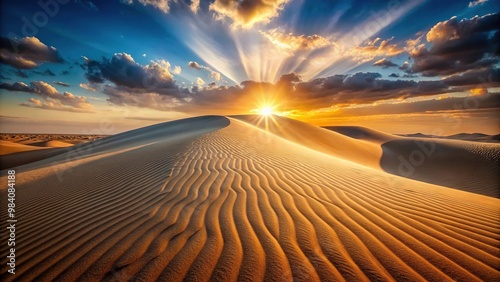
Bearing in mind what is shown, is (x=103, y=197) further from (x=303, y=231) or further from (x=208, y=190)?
(x=303, y=231)

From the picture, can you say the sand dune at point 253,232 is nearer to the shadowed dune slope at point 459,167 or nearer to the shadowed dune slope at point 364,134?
the shadowed dune slope at point 459,167

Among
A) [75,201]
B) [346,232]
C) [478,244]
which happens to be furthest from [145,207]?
[478,244]

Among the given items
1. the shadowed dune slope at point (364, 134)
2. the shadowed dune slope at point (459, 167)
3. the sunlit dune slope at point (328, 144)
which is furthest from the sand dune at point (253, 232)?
the shadowed dune slope at point (364, 134)

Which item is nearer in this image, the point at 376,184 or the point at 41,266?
the point at 41,266

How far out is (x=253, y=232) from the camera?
2.59 metres

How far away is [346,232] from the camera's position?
102 inches

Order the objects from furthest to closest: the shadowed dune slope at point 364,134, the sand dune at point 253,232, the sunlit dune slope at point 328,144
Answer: the shadowed dune slope at point 364,134, the sunlit dune slope at point 328,144, the sand dune at point 253,232

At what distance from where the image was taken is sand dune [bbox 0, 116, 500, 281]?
201cm

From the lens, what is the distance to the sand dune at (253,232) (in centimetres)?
201

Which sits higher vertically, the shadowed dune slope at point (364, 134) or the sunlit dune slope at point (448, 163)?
the shadowed dune slope at point (364, 134)

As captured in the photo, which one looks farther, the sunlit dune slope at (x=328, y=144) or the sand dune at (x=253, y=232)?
the sunlit dune slope at (x=328, y=144)

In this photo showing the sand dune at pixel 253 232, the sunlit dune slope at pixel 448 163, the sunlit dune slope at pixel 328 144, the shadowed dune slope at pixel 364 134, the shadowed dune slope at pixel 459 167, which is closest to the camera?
the sand dune at pixel 253 232

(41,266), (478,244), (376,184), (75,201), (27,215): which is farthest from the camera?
(376,184)

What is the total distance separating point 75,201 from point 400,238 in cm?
556
